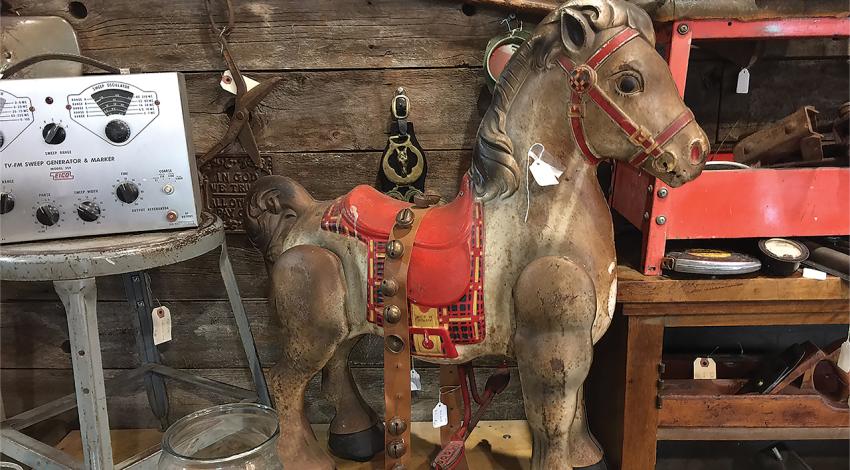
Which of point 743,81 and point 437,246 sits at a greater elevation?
point 743,81

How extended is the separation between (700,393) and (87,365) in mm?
1235

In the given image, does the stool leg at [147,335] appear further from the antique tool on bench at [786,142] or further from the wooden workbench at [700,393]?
the antique tool on bench at [786,142]

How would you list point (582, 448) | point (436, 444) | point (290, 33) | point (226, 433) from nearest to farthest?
1. point (226, 433)
2. point (582, 448)
3. point (290, 33)
4. point (436, 444)

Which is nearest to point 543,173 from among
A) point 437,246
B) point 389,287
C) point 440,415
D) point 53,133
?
point 437,246

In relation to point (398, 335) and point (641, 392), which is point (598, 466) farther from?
point (398, 335)

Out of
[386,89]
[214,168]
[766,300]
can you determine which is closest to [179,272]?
[214,168]

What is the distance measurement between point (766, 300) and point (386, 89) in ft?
3.12

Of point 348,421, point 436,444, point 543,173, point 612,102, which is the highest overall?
point 612,102

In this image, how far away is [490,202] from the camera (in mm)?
1005

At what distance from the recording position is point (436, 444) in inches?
57.8

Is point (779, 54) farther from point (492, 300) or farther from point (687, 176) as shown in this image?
point (492, 300)

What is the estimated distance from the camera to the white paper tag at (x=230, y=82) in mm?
1341

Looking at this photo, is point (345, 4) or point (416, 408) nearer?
point (345, 4)

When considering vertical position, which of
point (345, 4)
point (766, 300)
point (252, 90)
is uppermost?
point (345, 4)
